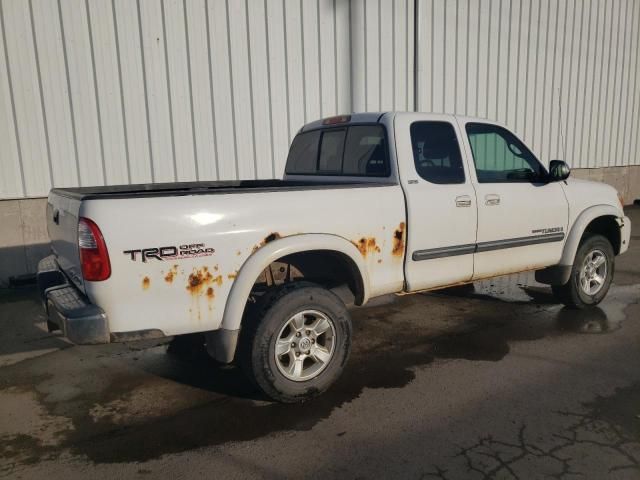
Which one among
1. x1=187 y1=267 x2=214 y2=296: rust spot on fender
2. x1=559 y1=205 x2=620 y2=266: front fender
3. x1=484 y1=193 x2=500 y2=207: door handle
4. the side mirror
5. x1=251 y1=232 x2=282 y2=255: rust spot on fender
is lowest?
x1=559 y1=205 x2=620 y2=266: front fender

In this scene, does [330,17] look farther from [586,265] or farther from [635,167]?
[635,167]

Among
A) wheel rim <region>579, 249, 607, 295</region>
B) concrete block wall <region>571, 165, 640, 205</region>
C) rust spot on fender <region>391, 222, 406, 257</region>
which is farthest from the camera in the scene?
concrete block wall <region>571, 165, 640, 205</region>

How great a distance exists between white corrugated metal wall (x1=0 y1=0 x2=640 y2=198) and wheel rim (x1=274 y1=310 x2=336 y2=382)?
206 inches

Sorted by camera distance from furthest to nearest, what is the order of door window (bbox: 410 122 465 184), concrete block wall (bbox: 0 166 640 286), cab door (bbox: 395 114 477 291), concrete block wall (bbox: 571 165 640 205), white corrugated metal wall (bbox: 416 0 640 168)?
concrete block wall (bbox: 571 165 640 205) < white corrugated metal wall (bbox: 416 0 640 168) < concrete block wall (bbox: 0 166 640 286) < door window (bbox: 410 122 465 184) < cab door (bbox: 395 114 477 291)

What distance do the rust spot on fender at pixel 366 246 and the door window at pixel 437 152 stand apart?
2.57 ft

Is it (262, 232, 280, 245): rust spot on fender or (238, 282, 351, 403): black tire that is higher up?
(262, 232, 280, 245): rust spot on fender

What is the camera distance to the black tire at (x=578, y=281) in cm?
518

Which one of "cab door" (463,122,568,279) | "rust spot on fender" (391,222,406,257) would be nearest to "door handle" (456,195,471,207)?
"cab door" (463,122,568,279)

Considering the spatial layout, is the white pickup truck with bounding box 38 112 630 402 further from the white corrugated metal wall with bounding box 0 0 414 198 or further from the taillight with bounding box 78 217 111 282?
the white corrugated metal wall with bounding box 0 0 414 198

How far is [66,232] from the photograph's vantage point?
3.23 m

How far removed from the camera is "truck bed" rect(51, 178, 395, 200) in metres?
2.97

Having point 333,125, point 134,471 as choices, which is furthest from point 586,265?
point 134,471

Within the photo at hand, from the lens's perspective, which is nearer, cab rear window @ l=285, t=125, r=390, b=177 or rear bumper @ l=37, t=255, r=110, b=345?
rear bumper @ l=37, t=255, r=110, b=345

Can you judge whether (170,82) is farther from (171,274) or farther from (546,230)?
(546,230)
